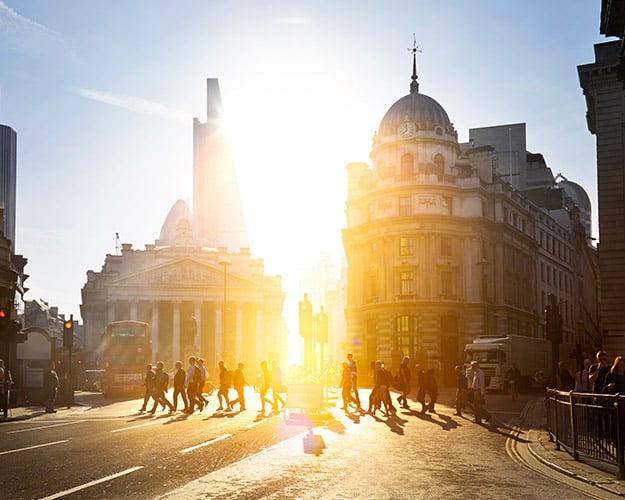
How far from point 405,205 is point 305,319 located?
37443 mm

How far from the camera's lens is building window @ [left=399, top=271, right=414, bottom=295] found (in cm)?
6938

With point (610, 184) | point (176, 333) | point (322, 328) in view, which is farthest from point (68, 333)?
point (176, 333)

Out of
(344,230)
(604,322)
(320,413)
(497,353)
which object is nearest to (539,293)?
(344,230)

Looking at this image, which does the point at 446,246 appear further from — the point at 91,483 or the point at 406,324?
the point at 91,483

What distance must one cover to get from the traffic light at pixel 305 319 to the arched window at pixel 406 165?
38.1m

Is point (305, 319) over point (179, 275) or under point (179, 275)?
under

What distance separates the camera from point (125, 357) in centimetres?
4778

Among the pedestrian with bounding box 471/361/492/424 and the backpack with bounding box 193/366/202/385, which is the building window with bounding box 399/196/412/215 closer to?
the backpack with bounding box 193/366/202/385

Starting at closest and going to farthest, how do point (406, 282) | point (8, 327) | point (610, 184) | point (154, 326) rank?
point (8, 327) < point (610, 184) < point (406, 282) < point (154, 326)

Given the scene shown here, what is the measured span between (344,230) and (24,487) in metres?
67.1

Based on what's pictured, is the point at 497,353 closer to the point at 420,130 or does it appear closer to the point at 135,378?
the point at 135,378

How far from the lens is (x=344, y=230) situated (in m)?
77.0

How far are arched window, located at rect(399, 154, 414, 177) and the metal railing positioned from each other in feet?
184

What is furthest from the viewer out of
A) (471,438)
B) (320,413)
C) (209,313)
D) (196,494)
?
(209,313)
